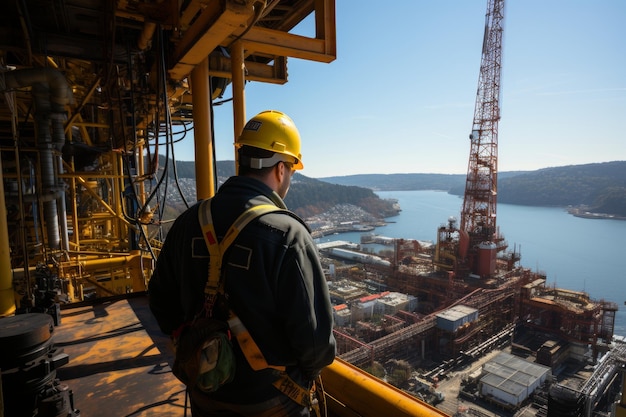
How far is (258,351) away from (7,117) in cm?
899

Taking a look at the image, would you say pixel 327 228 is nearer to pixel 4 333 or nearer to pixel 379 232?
pixel 379 232

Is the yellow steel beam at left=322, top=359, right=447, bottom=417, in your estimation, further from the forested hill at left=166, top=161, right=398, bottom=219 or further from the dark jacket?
the forested hill at left=166, top=161, right=398, bottom=219

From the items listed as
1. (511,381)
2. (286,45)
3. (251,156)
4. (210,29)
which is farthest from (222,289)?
(511,381)

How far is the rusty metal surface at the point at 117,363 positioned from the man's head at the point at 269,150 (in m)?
1.73

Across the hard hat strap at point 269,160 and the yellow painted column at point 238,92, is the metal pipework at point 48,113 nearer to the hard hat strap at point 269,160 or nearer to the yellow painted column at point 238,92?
the yellow painted column at point 238,92

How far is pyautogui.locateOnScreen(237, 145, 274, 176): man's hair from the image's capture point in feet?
4.91

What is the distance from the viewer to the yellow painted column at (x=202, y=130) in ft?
10.9

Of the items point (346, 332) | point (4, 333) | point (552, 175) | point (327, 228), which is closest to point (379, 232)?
point (327, 228)

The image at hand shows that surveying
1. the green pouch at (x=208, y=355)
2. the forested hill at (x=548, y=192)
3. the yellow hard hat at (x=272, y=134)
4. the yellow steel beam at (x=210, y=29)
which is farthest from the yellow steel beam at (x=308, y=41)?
the forested hill at (x=548, y=192)

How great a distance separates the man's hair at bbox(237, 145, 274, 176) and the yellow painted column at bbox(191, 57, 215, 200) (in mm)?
1924

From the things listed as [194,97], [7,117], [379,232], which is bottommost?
[379,232]

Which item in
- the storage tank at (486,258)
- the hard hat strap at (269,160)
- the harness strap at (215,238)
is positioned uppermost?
the hard hat strap at (269,160)

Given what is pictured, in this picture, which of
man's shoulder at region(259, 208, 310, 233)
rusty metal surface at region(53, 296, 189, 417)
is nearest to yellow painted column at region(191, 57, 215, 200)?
rusty metal surface at region(53, 296, 189, 417)

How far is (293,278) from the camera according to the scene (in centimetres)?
121
